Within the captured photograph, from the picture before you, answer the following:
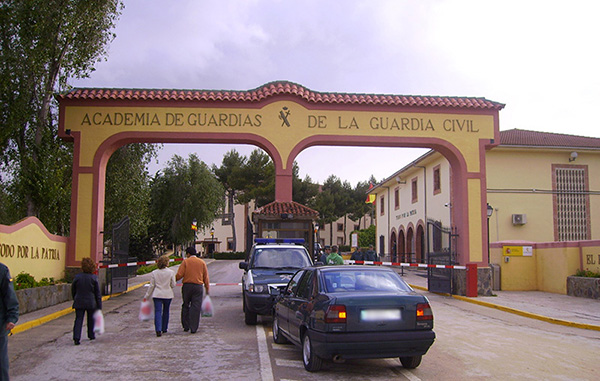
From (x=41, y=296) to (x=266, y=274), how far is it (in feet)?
19.3

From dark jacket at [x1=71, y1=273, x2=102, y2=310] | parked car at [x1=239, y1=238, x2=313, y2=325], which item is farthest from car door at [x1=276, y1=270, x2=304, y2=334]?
dark jacket at [x1=71, y1=273, x2=102, y2=310]

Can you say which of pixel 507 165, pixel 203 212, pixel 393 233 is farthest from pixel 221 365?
pixel 203 212

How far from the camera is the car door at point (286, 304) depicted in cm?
877

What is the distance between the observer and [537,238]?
2820 cm

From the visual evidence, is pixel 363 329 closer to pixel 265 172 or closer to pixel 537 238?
pixel 537 238

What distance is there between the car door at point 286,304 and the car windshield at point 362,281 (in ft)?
3.71

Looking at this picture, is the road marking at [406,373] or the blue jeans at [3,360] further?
the road marking at [406,373]

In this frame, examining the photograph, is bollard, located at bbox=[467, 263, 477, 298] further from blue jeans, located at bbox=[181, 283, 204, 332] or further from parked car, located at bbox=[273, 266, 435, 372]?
parked car, located at bbox=[273, 266, 435, 372]

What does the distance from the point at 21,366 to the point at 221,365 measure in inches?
110

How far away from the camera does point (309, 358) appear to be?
24.3ft

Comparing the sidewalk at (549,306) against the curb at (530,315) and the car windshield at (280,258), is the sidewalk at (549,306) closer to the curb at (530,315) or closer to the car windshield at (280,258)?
the curb at (530,315)

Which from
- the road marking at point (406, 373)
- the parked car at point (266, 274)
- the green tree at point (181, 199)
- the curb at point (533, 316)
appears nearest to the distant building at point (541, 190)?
the curb at point (533, 316)

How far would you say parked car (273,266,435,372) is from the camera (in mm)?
6891

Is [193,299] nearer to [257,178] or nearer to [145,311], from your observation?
[145,311]
